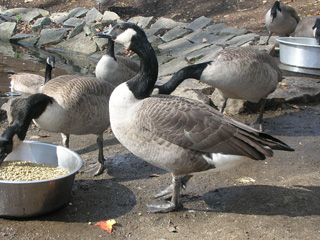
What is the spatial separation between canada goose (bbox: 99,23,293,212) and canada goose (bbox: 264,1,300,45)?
8.17m

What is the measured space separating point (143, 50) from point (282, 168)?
2374 mm

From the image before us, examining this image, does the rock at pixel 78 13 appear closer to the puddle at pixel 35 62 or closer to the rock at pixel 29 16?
the rock at pixel 29 16

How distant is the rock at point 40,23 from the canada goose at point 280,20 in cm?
788

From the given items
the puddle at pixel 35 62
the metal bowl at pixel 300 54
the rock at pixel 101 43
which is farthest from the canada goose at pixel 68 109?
the rock at pixel 101 43

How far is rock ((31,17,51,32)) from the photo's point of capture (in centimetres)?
1505

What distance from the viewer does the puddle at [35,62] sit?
10.4 m

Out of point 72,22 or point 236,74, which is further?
point 72,22

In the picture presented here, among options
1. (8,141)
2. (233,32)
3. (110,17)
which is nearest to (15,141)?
(8,141)

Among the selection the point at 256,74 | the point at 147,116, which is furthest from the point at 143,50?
the point at 256,74

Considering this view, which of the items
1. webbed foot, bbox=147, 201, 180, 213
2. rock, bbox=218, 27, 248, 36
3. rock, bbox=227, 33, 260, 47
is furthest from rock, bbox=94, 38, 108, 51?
webbed foot, bbox=147, 201, 180, 213

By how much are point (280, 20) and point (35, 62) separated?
6974mm

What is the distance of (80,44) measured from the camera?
43.3 feet

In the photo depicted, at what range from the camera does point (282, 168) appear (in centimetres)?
519

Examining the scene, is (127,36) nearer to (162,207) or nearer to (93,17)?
(162,207)
